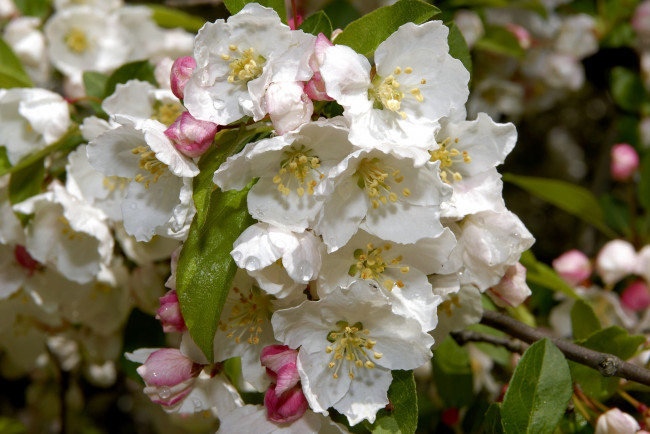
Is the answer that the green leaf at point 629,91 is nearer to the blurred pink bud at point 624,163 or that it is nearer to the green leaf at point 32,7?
the blurred pink bud at point 624,163

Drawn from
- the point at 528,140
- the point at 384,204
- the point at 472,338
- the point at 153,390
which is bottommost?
the point at 528,140

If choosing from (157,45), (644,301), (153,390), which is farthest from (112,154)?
(644,301)

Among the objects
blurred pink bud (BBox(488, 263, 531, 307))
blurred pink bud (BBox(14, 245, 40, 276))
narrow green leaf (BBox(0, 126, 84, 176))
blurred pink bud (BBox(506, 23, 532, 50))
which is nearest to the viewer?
blurred pink bud (BBox(488, 263, 531, 307))

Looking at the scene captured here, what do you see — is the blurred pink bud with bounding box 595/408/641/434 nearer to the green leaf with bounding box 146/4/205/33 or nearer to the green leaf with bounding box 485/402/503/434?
the green leaf with bounding box 485/402/503/434

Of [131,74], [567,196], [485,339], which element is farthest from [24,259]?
Result: [567,196]

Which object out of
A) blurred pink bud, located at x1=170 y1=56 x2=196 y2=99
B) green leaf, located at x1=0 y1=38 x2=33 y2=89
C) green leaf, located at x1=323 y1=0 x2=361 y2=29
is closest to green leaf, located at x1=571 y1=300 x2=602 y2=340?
blurred pink bud, located at x1=170 y1=56 x2=196 y2=99

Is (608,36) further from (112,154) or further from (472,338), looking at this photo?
(112,154)
